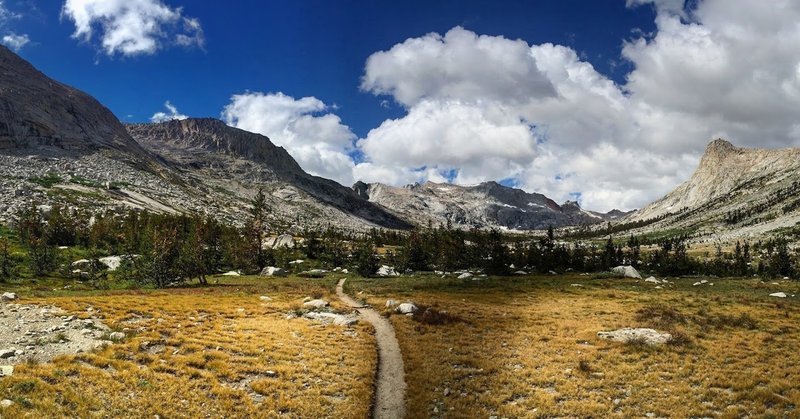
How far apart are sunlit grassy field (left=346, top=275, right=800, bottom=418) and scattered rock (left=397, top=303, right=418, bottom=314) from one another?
1862 millimetres

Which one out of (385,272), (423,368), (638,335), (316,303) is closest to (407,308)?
(316,303)

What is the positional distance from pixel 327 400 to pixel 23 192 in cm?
20603

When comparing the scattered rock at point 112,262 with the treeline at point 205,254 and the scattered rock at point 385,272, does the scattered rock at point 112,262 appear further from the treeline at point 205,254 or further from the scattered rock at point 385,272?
the scattered rock at point 385,272

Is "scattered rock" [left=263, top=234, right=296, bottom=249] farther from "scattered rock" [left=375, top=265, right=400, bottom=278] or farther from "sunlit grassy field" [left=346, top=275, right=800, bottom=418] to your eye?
"sunlit grassy field" [left=346, top=275, right=800, bottom=418]

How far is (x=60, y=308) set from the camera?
32781 millimetres

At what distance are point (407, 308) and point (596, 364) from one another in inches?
842

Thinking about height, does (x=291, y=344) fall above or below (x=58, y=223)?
below

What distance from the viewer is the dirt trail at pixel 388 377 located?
72.1 feet

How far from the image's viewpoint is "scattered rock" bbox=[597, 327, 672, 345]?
32.4m

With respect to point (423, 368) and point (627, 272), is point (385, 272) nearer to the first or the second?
point (627, 272)

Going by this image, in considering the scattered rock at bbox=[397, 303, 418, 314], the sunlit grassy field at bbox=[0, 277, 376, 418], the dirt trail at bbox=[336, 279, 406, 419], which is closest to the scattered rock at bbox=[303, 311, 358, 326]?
the sunlit grassy field at bbox=[0, 277, 376, 418]

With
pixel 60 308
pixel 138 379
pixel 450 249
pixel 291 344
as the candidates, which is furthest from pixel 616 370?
pixel 450 249

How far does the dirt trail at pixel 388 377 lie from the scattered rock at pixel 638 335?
17.4 meters

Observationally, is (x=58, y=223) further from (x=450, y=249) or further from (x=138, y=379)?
(x=138, y=379)
